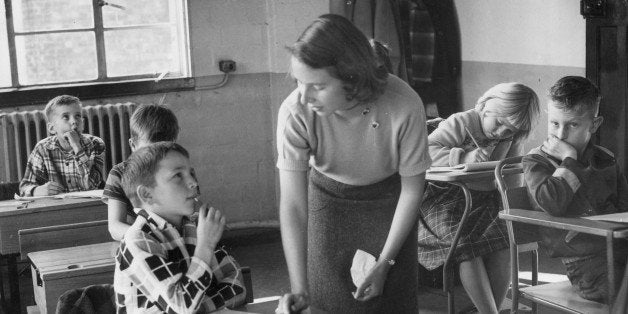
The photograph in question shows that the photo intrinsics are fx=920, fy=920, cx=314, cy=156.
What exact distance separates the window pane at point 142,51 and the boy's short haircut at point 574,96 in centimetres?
322

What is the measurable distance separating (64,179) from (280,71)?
6.07 feet

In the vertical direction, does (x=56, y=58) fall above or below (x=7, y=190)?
above

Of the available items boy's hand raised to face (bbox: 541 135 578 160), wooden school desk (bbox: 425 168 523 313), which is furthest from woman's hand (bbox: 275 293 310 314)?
wooden school desk (bbox: 425 168 523 313)

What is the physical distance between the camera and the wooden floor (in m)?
4.38

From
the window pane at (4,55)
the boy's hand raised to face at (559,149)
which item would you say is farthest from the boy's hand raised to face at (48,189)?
the boy's hand raised to face at (559,149)

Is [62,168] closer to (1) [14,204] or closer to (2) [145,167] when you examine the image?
(1) [14,204]

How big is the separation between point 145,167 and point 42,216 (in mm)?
1548

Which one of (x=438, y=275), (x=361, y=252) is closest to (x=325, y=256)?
(x=361, y=252)

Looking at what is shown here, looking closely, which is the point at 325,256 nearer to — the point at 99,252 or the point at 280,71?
the point at 99,252

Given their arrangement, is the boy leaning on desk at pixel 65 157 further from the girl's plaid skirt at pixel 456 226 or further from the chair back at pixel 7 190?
the girl's plaid skirt at pixel 456 226

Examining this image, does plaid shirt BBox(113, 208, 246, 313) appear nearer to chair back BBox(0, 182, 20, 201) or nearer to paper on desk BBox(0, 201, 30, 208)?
paper on desk BBox(0, 201, 30, 208)

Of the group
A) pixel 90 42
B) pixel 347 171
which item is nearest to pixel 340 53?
pixel 347 171

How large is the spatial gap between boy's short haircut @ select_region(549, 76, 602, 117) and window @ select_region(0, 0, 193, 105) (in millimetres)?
3119

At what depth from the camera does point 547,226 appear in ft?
9.54
